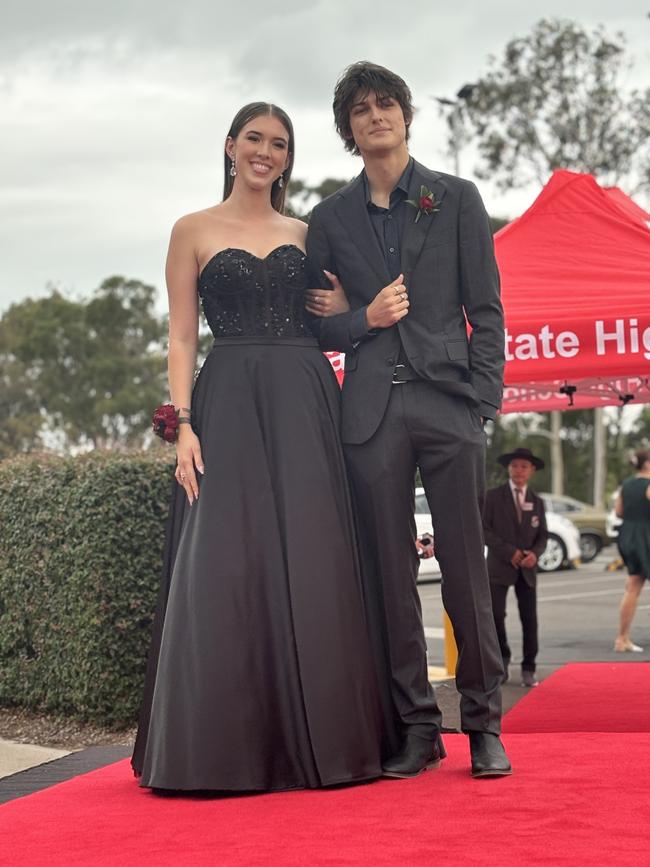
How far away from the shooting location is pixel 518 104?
109 ft

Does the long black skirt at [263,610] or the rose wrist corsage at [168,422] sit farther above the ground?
the rose wrist corsage at [168,422]

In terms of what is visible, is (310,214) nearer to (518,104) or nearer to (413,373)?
(413,373)

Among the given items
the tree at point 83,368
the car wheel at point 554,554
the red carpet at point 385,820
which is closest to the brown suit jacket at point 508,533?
the red carpet at point 385,820

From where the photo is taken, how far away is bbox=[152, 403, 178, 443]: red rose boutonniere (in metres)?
4.21

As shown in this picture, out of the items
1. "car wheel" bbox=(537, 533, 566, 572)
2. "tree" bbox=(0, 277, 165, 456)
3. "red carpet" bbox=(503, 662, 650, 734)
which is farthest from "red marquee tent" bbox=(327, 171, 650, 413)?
"tree" bbox=(0, 277, 165, 456)

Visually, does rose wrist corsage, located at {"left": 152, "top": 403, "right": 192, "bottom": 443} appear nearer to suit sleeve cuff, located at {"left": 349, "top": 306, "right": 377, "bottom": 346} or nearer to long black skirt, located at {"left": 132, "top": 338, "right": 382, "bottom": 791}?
long black skirt, located at {"left": 132, "top": 338, "right": 382, "bottom": 791}

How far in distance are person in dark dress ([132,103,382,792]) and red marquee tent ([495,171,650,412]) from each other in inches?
93.0

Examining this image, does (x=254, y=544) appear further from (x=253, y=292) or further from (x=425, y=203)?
(x=425, y=203)

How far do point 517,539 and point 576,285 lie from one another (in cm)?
362

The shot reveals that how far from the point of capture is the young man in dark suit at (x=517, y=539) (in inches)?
382

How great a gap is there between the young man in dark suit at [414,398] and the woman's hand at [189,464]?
1.58ft

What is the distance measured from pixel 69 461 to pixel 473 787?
4351 millimetres

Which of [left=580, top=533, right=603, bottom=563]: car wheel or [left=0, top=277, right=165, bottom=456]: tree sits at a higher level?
[left=0, top=277, right=165, bottom=456]: tree

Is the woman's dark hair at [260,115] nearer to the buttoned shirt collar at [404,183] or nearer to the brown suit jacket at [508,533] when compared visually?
the buttoned shirt collar at [404,183]
